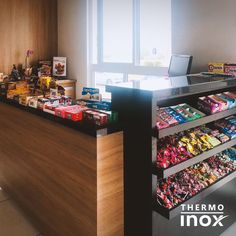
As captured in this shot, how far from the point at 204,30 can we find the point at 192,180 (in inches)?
67.8

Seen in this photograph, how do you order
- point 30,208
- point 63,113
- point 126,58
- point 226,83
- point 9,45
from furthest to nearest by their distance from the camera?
point 9,45
point 126,58
point 30,208
point 226,83
point 63,113

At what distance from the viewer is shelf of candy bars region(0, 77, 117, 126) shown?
165 centimetres

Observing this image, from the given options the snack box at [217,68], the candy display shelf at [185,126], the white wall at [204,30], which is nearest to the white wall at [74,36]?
the white wall at [204,30]

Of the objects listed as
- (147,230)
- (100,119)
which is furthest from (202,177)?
(100,119)

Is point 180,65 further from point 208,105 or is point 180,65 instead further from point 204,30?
point 208,105

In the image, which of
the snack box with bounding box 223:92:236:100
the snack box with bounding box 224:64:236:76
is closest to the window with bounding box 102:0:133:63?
the snack box with bounding box 224:64:236:76

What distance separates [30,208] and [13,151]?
1.58 feet

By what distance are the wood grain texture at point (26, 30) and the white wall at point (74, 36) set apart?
0.16 meters

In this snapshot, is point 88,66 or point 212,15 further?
point 88,66

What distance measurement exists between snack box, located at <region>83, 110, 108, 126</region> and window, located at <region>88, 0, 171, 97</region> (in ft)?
6.87

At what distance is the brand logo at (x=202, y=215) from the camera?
1843 mm

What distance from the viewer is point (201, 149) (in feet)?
5.85

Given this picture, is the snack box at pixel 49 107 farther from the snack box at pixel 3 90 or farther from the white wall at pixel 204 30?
the white wall at pixel 204 30

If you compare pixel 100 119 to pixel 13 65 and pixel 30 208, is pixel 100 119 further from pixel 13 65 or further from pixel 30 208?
pixel 13 65
